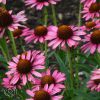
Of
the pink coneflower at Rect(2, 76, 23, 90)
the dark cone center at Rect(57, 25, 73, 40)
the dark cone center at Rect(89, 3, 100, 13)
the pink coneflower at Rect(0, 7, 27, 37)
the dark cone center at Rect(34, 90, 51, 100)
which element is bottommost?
the pink coneflower at Rect(2, 76, 23, 90)

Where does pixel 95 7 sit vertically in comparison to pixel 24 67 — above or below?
above

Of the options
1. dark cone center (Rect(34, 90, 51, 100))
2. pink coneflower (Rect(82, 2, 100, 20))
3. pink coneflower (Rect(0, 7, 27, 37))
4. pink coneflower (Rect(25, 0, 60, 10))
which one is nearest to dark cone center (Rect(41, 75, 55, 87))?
dark cone center (Rect(34, 90, 51, 100))

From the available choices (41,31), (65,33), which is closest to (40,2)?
(41,31)

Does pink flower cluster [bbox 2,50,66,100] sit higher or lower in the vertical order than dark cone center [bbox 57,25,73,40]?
lower

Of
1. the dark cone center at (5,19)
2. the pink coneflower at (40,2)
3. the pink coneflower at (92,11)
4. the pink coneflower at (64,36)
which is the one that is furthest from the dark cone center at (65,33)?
the pink coneflower at (92,11)

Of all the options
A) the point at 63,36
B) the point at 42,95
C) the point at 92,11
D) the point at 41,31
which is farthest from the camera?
the point at 92,11

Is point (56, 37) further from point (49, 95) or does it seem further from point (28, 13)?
point (28, 13)

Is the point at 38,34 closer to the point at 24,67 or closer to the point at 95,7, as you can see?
the point at 24,67

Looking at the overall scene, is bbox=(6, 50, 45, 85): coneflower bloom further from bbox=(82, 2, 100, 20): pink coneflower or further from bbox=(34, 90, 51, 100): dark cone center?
bbox=(82, 2, 100, 20): pink coneflower

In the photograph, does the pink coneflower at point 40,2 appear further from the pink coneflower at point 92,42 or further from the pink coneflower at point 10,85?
the pink coneflower at point 10,85

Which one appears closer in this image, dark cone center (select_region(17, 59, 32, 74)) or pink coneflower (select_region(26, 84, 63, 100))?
pink coneflower (select_region(26, 84, 63, 100))
